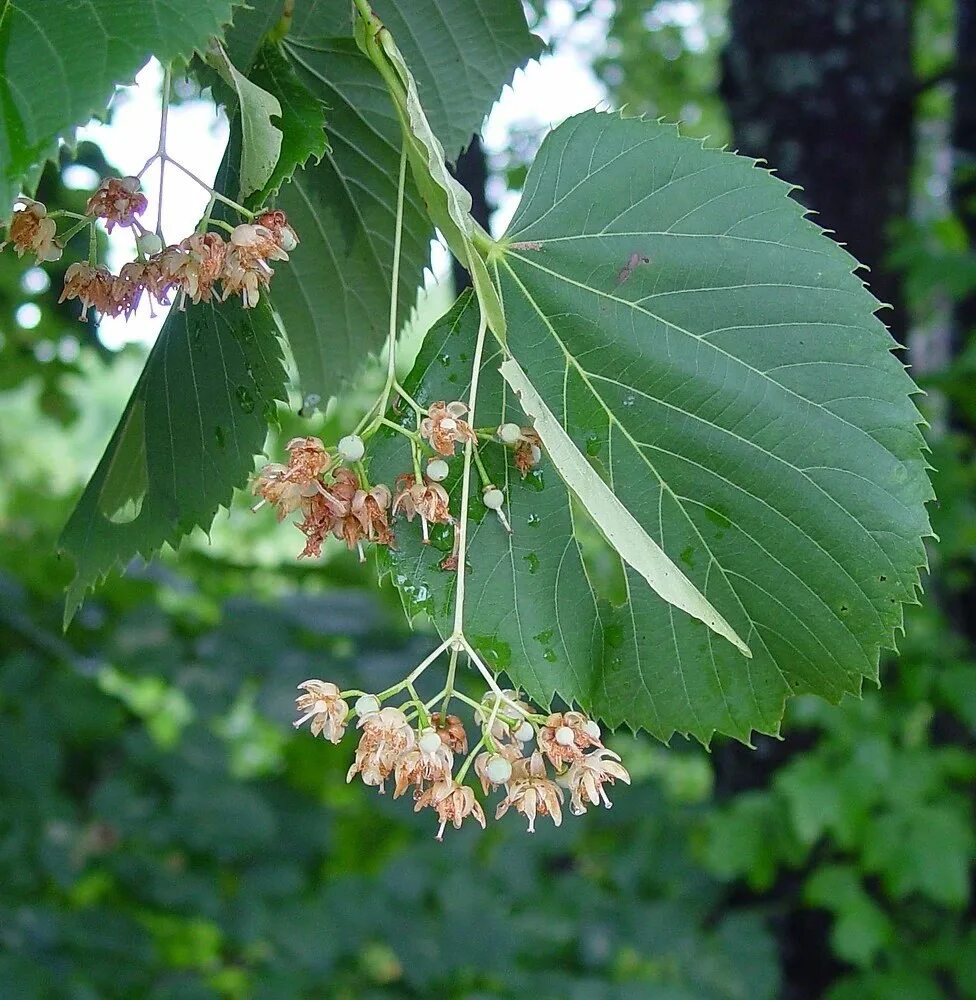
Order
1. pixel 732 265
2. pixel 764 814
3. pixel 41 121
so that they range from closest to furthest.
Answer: pixel 41 121
pixel 732 265
pixel 764 814

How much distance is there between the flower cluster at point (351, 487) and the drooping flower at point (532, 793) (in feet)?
0.52

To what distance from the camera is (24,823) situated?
2.31 meters

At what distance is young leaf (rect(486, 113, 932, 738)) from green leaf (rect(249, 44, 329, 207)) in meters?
0.18

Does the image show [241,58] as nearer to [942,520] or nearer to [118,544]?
[118,544]

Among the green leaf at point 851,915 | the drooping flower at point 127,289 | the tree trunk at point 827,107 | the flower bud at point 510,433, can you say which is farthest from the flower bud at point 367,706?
the tree trunk at point 827,107

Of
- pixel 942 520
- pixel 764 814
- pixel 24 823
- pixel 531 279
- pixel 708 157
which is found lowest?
pixel 24 823

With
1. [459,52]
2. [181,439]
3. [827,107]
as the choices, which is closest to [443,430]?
[181,439]

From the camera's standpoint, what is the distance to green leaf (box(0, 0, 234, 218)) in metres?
0.66

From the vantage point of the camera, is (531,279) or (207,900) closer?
(531,279)

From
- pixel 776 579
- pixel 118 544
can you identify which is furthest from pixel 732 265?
pixel 118 544

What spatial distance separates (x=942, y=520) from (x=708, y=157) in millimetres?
1931

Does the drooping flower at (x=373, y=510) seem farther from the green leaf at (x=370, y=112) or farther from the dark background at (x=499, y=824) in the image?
the dark background at (x=499, y=824)

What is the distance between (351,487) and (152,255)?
218 millimetres

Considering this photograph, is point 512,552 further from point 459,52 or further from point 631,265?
point 459,52
